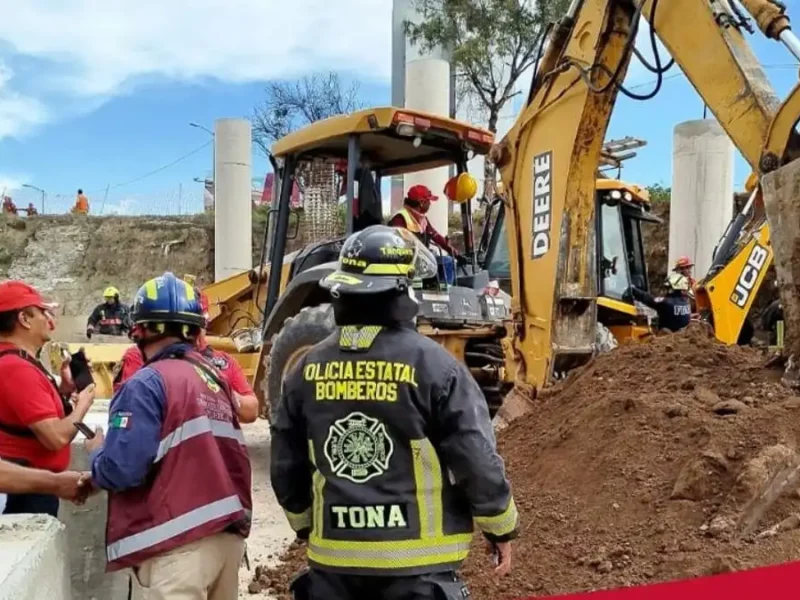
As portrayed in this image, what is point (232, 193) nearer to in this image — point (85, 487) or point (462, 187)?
point (462, 187)

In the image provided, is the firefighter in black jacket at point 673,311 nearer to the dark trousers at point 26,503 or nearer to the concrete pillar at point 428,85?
the dark trousers at point 26,503

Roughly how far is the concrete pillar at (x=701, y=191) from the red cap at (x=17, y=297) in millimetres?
15889

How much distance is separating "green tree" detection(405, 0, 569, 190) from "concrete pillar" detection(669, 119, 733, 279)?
4.09m

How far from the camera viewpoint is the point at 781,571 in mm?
1932

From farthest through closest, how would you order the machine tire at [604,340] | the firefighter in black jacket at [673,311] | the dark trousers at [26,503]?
the firefighter in black jacket at [673,311] → the machine tire at [604,340] → the dark trousers at [26,503]

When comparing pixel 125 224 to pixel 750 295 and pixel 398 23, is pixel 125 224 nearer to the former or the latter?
pixel 398 23

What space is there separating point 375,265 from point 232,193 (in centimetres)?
1786

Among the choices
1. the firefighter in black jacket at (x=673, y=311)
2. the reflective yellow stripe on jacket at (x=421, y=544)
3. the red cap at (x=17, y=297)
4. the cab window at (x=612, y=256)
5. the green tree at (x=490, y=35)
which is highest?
the green tree at (x=490, y=35)

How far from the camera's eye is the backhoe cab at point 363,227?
245 inches

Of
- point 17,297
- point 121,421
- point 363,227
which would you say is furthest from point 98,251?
point 121,421

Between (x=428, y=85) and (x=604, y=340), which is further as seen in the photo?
(x=428, y=85)

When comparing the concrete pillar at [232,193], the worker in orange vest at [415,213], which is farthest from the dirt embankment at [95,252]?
the worker in orange vest at [415,213]

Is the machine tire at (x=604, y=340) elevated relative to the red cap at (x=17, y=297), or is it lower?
lower

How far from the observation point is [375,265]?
252 centimetres
